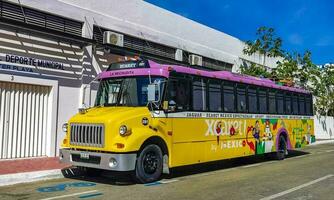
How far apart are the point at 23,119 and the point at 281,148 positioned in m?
9.74

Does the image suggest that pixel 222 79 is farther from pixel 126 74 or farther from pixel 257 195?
pixel 257 195

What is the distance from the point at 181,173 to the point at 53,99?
565 cm

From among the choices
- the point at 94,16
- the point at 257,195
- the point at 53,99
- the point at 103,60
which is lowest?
the point at 257,195

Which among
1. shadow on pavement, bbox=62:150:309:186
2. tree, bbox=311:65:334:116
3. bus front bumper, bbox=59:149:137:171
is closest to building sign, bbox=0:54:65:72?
shadow on pavement, bbox=62:150:309:186

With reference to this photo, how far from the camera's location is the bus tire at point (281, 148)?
16.8 meters

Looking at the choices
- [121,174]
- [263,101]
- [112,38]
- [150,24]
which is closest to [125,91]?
[121,174]

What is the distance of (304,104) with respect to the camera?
62.1 feet

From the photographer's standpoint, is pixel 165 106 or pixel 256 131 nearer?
pixel 165 106

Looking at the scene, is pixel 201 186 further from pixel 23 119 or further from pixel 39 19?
pixel 39 19

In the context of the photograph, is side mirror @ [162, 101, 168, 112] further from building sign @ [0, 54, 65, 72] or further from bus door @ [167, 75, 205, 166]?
building sign @ [0, 54, 65, 72]

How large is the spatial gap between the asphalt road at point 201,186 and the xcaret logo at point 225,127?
1.18 m

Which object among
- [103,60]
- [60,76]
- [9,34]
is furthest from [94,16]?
[9,34]

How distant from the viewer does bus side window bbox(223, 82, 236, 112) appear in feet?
44.1

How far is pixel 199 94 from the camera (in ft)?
40.1
